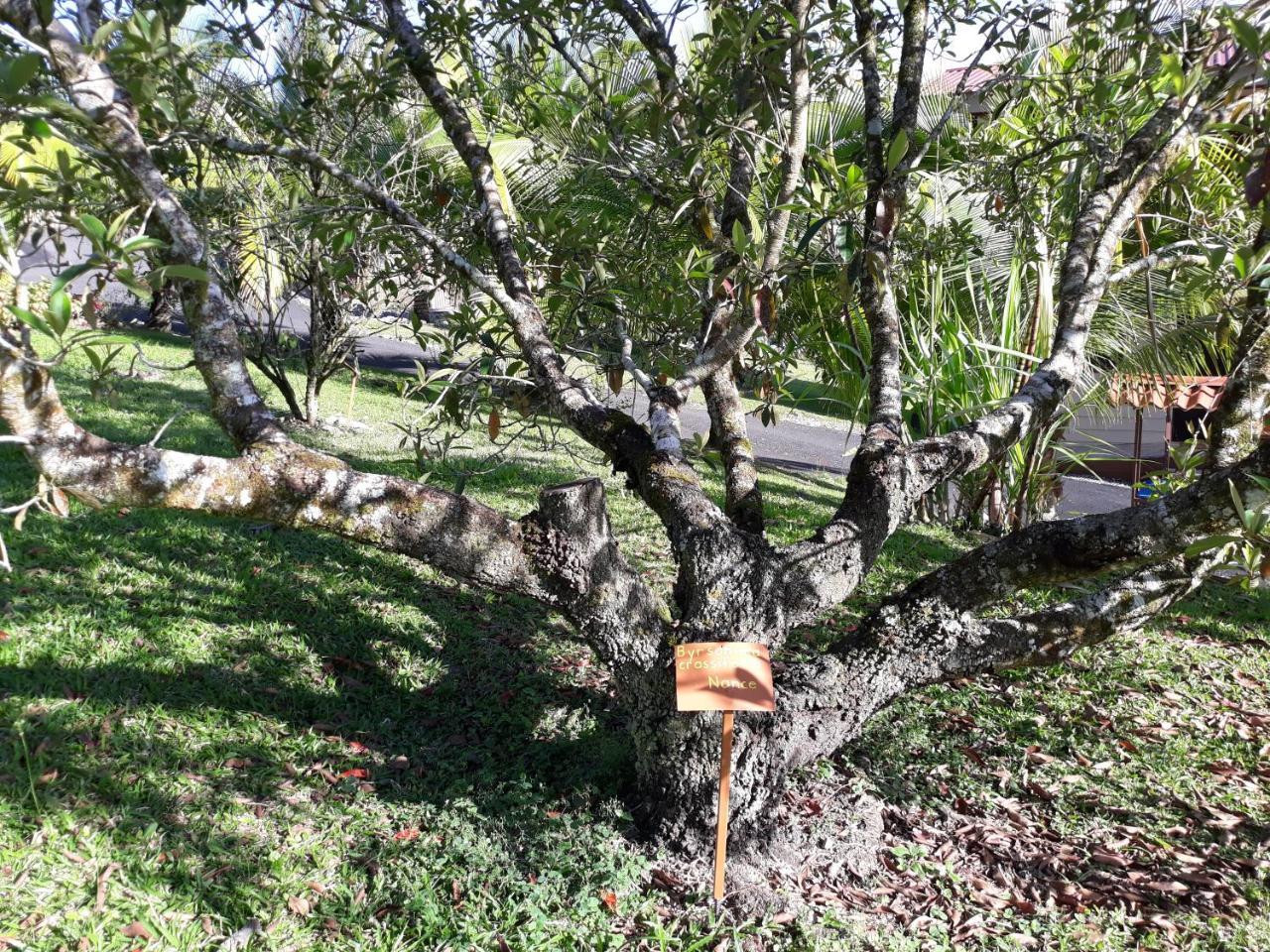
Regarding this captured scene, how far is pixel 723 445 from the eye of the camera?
3404mm

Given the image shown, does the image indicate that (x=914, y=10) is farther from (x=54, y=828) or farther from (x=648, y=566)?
(x=54, y=828)

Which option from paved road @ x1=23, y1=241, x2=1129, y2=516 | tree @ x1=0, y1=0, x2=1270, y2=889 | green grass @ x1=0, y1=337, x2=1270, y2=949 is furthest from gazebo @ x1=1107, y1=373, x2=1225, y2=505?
tree @ x1=0, y1=0, x2=1270, y2=889

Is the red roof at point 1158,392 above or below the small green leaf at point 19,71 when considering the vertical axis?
below

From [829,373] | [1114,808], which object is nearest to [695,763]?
[1114,808]

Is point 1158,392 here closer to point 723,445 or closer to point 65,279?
point 723,445

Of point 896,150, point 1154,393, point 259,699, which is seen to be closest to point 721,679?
point 896,150

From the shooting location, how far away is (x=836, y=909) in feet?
7.82

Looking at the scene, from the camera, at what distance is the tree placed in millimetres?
2246

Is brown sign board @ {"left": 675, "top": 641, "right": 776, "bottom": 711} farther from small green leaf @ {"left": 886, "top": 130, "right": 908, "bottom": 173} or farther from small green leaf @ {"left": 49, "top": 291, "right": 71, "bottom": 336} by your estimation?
small green leaf @ {"left": 49, "top": 291, "right": 71, "bottom": 336}

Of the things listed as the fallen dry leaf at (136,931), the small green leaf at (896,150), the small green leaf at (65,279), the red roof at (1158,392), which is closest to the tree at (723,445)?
the small green leaf at (896,150)

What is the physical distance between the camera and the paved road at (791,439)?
9438 millimetres

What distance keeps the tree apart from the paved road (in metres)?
3.82

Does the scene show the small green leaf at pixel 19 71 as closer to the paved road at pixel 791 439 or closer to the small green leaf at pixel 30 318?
the small green leaf at pixel 30 318

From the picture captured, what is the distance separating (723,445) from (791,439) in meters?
10.2
